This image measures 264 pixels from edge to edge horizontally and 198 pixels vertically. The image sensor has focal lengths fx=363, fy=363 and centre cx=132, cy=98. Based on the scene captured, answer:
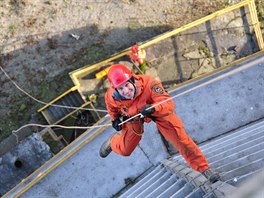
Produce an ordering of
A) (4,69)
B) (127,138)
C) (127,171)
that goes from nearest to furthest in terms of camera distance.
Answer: (127,138), (127,171), (4,69)

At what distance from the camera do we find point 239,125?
6.79 m

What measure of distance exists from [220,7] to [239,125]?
3.59 m

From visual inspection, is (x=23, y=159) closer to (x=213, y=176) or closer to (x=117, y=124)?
(x=117, y=124)

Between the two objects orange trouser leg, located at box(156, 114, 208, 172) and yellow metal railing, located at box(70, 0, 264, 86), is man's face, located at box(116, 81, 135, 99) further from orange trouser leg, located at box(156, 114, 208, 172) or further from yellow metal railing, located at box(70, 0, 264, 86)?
yellow metal railing, located at box(70, 0, 264, 86)

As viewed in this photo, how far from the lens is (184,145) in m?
4.66

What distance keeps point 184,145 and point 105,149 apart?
1.91 meters

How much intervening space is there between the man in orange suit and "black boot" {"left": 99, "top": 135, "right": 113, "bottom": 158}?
0.90 meters

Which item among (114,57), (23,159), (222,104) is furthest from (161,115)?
(23,159)

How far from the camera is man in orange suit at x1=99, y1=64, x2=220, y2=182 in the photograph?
4.45 meters

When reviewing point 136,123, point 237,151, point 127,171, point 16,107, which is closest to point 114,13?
point 16,107

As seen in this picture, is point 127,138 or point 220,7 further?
point 220,7

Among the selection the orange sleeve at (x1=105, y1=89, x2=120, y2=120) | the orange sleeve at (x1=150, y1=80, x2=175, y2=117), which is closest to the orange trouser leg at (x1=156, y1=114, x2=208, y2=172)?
the orange sleeve at (x1=150, y1=80, x2=175, y2=117)

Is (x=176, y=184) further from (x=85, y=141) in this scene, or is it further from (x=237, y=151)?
(x=85, y=141)

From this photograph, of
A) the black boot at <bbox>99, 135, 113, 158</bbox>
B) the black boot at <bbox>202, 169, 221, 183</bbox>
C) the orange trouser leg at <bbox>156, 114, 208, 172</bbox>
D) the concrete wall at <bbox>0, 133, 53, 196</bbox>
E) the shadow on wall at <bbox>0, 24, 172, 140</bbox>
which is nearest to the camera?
the black boot at <bbox>202, 169, 221, 183</bbox>
